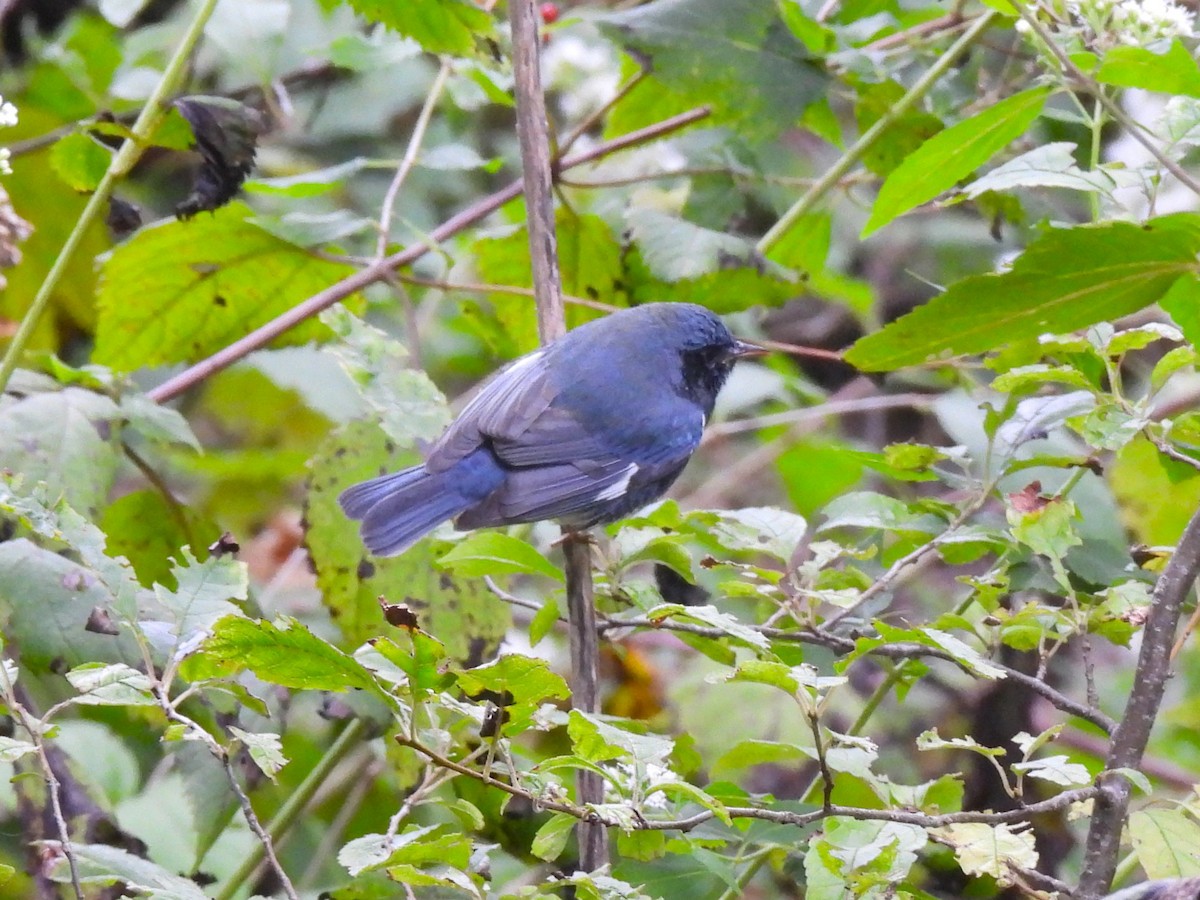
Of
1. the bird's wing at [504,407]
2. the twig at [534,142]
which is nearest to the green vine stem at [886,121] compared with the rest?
the bird's wing at [504,407]

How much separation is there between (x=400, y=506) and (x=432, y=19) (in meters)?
0.96

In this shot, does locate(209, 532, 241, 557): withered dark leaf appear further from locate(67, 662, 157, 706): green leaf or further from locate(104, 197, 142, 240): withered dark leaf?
locate(104, 197, 142, 240): withered dark leaf

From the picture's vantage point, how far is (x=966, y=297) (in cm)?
169

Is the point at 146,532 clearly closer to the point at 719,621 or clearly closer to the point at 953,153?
the point at 719,621

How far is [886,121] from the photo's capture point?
2.87 m

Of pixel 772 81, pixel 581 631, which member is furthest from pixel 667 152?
pixel 581 631

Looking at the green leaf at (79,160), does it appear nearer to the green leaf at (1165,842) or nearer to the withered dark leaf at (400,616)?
the withered dark leaf at (400,616)

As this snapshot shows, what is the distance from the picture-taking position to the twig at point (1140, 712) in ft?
5.27

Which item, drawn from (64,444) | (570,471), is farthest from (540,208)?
(64,444)

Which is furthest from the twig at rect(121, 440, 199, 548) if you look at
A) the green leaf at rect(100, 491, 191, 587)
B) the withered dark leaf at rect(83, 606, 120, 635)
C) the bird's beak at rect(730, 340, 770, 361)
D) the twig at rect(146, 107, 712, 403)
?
the bird's beak at rect(730, 340, 770, 361)

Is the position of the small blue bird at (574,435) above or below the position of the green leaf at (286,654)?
below

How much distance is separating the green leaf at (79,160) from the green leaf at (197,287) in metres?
0.31

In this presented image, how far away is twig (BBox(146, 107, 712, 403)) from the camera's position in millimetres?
2748

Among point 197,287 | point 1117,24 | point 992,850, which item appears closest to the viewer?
point 992,850
